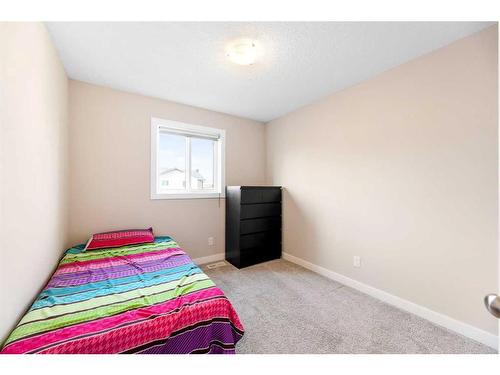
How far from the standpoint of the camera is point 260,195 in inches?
121

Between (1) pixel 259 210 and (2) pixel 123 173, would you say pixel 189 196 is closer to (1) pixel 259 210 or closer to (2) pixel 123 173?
(2) pixel 123 173

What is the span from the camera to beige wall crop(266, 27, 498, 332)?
4.97 ft

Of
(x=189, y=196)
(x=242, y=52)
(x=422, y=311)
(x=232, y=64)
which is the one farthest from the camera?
(x=189, y=196)

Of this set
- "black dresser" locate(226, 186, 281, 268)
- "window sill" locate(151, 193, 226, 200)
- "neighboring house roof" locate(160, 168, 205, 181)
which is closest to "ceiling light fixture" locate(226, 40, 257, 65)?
"black dresser" locate(226, 186, 281, 268)

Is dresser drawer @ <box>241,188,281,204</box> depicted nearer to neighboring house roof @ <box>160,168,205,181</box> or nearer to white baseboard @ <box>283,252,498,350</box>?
neighboring house roof @ <box>160,168,205,181</box>

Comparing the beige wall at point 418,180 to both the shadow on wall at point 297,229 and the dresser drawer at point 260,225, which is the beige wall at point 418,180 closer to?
the shadow on wall at point 297,229

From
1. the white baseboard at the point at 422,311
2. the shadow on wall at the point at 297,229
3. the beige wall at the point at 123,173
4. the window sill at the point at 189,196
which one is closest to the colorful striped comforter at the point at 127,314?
the beige wall at the point at 123,173

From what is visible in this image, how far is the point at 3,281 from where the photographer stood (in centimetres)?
92

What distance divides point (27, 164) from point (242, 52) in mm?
1633

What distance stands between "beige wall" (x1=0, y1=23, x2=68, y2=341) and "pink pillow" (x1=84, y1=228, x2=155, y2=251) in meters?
0.31

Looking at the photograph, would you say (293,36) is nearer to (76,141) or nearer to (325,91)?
(325,91)

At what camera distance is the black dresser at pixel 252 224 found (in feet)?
9.53

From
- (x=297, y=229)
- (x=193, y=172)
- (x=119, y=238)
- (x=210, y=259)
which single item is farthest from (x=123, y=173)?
(x=297, y=229)

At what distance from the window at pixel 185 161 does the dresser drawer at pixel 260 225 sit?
634mm
